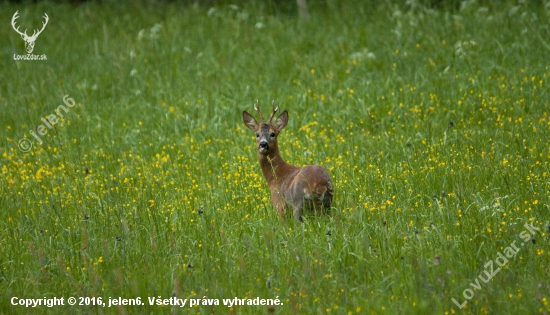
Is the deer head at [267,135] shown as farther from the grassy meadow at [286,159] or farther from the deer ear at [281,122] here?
the grassy meadow at [286,159]

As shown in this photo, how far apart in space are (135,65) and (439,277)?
8.31 meters

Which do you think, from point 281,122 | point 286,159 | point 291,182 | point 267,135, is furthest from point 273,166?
point 286,159

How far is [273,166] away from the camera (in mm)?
7082

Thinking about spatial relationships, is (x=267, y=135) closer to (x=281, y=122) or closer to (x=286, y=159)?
(x=281, y=122)

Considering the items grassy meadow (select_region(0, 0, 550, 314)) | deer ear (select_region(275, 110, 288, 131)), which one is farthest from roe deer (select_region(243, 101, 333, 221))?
grassy meadow (select_region(0, 0, 550, 314))

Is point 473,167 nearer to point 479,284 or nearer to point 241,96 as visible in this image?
point 479,284

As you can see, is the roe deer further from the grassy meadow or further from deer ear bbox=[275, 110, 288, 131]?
the grassy meadow

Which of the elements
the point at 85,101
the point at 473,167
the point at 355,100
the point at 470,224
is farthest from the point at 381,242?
the point at 85,101

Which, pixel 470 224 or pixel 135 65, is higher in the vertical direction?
pixel 135 65

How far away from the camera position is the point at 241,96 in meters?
10.3

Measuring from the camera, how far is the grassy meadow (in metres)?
5.15

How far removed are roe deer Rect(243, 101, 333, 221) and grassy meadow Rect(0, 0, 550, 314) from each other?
14 cm

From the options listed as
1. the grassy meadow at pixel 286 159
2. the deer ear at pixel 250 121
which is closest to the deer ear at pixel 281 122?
the deer ear at pixel 250 121

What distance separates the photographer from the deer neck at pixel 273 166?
697 centimetres
